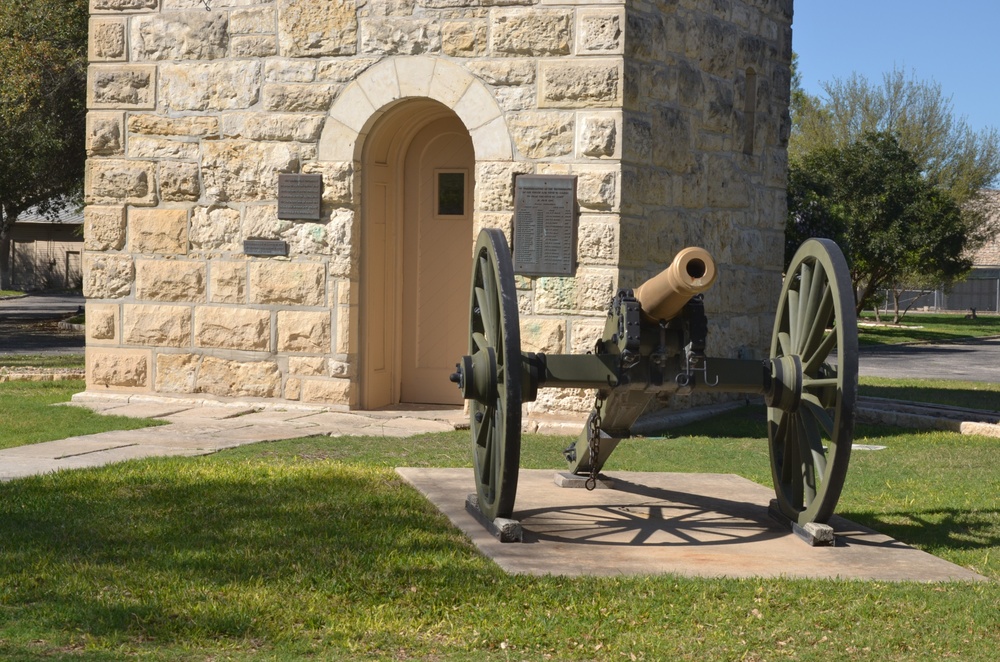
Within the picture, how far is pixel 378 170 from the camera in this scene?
1175 centimetres

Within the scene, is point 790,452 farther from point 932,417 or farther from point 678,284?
point 932,417

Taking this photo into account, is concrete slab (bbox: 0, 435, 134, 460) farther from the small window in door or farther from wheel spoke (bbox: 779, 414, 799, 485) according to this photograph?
wheel spoke (bbox: 779, 414, 799, 485)

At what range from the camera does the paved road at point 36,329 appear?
64.7 feet

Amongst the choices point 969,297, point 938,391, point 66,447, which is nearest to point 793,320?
point 66,447

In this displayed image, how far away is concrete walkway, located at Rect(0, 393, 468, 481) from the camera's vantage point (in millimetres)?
8461

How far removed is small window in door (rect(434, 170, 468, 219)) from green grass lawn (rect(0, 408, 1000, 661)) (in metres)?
5.39

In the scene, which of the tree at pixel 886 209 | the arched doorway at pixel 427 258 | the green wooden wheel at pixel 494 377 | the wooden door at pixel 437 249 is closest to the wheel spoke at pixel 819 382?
the green wooden wheel at pixel 494 377

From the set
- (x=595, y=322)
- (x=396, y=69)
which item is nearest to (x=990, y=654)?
(x=595, y=322)

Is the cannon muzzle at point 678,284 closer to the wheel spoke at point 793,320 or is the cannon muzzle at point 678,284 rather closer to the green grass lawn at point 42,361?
the wheel spoke at point 793,320

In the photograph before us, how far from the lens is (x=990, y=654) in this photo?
4.54 m

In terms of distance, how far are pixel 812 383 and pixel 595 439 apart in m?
1.28

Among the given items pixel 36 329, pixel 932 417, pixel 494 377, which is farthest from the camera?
pixel 36 329

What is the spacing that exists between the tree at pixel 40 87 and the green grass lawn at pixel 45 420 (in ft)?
25.6

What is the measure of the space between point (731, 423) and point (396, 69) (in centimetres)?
442
